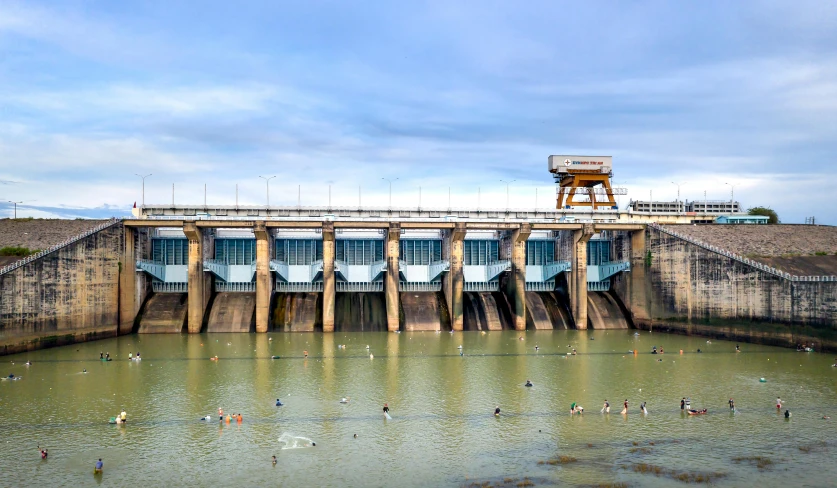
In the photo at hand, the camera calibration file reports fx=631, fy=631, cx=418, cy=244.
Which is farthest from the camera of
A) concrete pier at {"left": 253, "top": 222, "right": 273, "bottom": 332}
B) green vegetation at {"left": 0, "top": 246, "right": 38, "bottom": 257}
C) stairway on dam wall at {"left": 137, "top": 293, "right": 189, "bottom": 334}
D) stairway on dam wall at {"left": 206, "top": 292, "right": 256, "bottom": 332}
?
stairway on dam wall at {"left": 206, "top": 292, "right": 256, "bottom": 332}

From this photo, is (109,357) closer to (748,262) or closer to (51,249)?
(51,249)

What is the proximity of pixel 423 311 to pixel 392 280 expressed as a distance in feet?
22.9

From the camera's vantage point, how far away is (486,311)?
279 ft

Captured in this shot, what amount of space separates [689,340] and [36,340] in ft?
229

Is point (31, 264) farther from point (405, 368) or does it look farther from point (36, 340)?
point (405, 368)

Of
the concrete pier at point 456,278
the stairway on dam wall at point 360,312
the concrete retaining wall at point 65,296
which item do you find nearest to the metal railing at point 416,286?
the stairway on dam wall at point 360,312

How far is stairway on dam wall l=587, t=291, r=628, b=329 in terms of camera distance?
3351 inches

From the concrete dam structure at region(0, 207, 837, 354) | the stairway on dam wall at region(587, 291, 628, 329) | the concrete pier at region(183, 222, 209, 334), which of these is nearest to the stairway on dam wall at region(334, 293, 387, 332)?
the concrete dam structure at region(0, 207, 837, 354)

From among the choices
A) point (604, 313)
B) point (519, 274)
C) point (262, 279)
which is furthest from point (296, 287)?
point (604, 313)

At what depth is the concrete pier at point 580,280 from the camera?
8288 cm

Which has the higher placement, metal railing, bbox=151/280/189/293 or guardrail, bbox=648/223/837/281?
guardrail, bbox=648/223/837/281

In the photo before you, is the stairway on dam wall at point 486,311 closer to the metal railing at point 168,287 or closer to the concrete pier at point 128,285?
the metal railing at point 168,287

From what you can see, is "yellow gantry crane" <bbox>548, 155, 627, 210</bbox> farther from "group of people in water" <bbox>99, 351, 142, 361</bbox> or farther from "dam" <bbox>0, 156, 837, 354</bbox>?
"group of people in water" <bbox>99, 351, 142, 361</bbox>

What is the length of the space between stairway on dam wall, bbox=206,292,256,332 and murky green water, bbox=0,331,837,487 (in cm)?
1282
